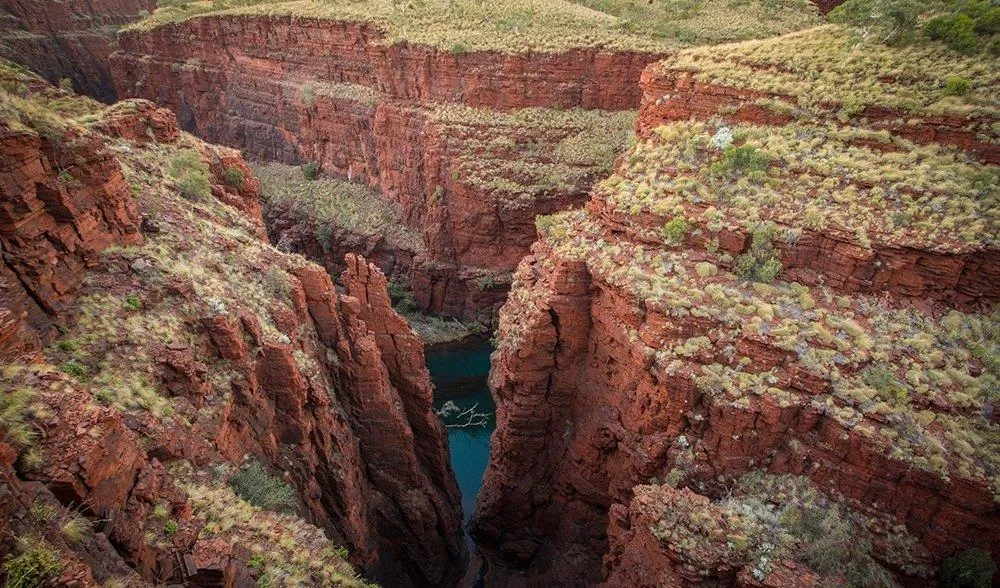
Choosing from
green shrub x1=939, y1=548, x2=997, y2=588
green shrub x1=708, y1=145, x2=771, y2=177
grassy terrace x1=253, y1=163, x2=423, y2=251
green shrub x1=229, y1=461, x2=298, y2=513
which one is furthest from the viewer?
grassy terrace x1=253, y1=163, x2=423, y2=251

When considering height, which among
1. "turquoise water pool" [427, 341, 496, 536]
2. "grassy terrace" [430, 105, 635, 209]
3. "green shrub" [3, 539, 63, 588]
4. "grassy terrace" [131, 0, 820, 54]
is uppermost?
"grassy terrace" [131, 0, 820, 54]

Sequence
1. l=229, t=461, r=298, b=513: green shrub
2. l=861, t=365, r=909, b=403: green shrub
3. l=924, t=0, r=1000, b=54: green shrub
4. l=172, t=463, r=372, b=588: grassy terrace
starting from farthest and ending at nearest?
l=924, t=0, r=1000, b=54: green shrub < l=861, t=365, r=909, b=403: green shrub < l=229, t=461, r=298, b=513: green shrub < l=172, t=463, r=372, b=588: grassy terrace

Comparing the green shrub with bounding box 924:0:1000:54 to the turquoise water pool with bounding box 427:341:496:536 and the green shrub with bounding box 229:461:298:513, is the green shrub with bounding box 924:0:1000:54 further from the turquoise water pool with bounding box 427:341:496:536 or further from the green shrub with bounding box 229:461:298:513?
the turquoise water pool with bounding box 427:341:496:536

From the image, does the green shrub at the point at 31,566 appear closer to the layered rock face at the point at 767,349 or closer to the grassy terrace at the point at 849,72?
the layered rock face at the point at 767,349

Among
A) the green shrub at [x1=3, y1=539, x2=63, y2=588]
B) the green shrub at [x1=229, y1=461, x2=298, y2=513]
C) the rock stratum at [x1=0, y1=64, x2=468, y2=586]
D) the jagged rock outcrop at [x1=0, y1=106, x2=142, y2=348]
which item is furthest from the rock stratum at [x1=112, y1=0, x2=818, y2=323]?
the green shrub at [x1=3, y1=539, x2=63, y2=588]

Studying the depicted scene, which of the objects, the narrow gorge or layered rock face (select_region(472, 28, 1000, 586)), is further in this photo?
layered rock face (select_region(472, 28, 1000, 586))

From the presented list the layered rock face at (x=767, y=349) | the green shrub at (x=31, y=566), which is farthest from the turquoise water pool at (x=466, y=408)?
the green shrub at (x=31, y=566)
